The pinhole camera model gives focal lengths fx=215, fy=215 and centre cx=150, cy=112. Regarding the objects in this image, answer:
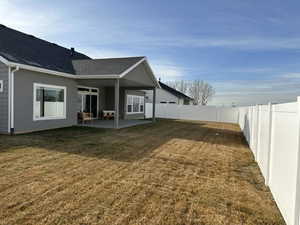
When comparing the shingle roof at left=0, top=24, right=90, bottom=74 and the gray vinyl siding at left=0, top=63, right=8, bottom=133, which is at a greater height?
the shingle roof at left=0, top=24, right=90, bottom=74

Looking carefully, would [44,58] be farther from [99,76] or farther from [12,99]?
[12,99]

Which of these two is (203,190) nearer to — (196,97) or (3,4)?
(3,4)

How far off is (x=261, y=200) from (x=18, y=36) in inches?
553

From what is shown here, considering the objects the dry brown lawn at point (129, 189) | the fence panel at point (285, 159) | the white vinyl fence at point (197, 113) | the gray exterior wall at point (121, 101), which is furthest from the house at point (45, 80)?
the fence panel at point (285, 159)

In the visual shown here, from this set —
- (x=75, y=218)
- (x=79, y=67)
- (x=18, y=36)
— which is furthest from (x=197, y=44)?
(x=75, y=218)

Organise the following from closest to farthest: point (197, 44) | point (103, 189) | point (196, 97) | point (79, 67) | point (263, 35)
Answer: point (103, 189) → point (79, 67) → point (263, 35) → point (197, 44) → point (196, 97)

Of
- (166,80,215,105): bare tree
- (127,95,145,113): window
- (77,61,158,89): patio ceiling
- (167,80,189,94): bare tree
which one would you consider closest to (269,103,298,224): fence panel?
(77,61,158,89): patio ceiling

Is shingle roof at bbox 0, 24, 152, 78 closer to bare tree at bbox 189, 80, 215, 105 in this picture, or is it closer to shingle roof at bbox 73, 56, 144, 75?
shingle roof at bbox 73, 56, 144, 75

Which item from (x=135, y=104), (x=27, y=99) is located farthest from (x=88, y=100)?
(x=27, y=99)

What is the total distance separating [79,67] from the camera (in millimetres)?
13289

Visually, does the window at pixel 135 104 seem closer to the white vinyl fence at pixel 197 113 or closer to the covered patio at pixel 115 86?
the covered patio at pixel 115 86

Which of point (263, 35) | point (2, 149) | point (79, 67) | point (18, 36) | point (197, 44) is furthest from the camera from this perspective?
point (197, 44)

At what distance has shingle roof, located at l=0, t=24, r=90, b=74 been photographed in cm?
958

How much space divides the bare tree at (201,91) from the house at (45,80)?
33121 millimetres
